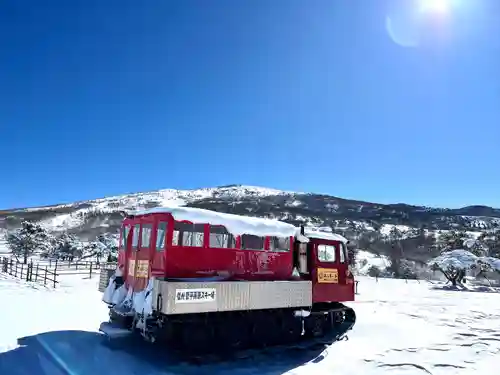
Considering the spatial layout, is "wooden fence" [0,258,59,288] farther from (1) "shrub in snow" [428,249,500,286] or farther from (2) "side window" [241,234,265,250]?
(1) "shrub in snow" [428,249,500,286]

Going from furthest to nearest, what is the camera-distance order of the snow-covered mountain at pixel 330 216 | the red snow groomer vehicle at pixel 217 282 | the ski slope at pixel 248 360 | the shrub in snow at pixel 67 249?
the snow-covered mountain at pixel 330 216 → the shrub in snow at pixel 67 249 → the red snow groomer vehicle at pixel 217 282 → the ski slope at pixel 248 360

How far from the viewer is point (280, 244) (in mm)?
10461

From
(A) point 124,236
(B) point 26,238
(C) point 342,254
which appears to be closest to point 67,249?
(B) point 26,238

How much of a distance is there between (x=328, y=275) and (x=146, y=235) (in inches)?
224

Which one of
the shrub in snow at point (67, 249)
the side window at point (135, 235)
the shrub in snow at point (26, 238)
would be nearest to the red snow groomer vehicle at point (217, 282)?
the side window at point (135, 235)

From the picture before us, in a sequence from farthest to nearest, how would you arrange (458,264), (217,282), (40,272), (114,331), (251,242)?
(458,264) < (40,272) < (251,242) < (114,331) < (217,282)

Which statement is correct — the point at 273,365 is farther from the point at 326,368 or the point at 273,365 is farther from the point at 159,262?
the point at 159,262

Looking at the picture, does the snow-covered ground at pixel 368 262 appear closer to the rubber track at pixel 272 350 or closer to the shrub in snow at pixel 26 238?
the shrub in snow at pixel 26 238

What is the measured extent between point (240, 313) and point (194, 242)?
2093 mm

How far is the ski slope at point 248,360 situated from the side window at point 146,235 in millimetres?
2510

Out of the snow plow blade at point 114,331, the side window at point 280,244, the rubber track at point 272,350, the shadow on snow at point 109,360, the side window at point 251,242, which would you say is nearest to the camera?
the shadow on snow at point 109,360

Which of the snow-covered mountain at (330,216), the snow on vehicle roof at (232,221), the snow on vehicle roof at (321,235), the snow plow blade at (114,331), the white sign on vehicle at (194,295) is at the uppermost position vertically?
the snow-covered mountain at (330,216)

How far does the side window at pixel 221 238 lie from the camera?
8.94 meters

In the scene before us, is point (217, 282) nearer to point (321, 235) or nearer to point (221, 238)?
point (221, 238)
